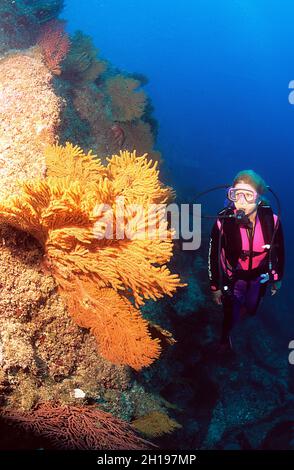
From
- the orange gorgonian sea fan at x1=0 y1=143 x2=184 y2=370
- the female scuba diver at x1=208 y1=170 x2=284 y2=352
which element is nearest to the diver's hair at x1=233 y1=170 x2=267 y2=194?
the female scuba diver at x1=208 y1=170 x2=284 y2=352

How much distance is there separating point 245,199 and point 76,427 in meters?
3.52

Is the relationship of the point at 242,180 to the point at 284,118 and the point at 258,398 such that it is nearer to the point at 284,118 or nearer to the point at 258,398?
the point at 258,398

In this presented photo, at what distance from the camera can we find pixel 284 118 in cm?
13388

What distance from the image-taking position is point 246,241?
4797 millimetres

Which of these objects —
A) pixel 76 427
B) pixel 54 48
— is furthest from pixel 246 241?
pixel 54 48

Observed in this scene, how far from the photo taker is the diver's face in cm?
451

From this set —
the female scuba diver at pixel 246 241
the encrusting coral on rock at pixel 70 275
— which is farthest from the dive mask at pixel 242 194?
the encrusting coral on rock at pixel 70 275

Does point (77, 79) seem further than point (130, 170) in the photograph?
Yes

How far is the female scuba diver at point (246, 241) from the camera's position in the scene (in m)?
4.58

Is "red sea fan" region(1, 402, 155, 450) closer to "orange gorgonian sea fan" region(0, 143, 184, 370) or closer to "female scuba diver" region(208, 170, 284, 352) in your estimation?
"orange gorgonian sea fan" region(0, 143, 184, 370)

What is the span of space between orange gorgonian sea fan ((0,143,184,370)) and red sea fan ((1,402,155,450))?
0.60 meters

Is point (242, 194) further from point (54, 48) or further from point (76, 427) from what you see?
point (54, 48)
